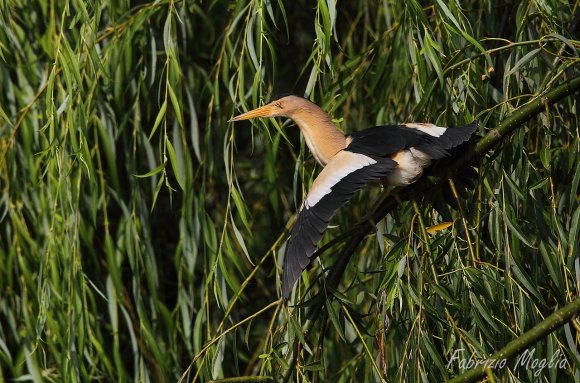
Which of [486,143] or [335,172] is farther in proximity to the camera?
[335,172]

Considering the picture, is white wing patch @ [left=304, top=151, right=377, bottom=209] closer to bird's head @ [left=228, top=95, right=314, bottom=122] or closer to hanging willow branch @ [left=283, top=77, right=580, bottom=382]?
hanging willow branch @ [left=283, top=77, right=580, bottom=382]

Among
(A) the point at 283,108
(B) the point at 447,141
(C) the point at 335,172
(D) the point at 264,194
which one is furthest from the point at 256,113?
(D) the point at 264,194

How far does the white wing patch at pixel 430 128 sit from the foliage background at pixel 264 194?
6cm

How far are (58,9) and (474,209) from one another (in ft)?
4.11

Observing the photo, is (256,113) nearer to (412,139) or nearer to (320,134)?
(320,134)

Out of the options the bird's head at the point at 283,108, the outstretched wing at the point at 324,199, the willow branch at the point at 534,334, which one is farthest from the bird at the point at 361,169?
the willow branch at the point at 534,334

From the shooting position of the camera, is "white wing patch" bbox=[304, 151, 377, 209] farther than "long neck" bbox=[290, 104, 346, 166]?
No

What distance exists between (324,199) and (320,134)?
14.8 inches

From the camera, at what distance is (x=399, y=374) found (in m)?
1.49

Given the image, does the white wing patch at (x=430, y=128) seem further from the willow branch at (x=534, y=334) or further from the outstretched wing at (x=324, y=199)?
the willow branch at (x=534, y=334)

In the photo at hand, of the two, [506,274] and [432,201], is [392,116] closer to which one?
[432,201]

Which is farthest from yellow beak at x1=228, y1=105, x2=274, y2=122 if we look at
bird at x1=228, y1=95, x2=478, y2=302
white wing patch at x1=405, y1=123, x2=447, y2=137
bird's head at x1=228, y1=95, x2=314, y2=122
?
white wing patch at x1=405, y1=123, x2=447, y2=137

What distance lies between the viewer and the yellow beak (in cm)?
198

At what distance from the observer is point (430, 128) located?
5.76 ft
